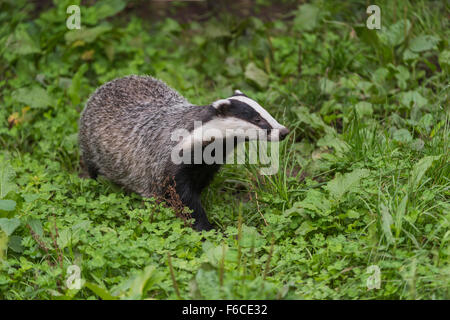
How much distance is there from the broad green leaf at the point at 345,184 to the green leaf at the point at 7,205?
220cm

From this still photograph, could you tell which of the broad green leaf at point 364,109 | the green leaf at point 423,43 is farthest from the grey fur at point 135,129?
the green leaf at point 423,43

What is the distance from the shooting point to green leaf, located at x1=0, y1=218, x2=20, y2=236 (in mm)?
3709

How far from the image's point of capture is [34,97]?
6145 millimetres

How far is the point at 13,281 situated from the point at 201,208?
1.57 m

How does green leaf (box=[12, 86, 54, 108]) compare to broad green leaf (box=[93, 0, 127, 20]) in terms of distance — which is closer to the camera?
green leaf (box=[12, 86, 54, 108])

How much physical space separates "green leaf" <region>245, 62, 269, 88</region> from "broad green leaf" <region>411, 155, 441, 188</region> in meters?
2.62

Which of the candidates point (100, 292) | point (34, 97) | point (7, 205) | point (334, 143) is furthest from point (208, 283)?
point (34, 97)

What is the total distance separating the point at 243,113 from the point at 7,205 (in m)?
1.75

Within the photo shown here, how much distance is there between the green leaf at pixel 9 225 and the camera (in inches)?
146

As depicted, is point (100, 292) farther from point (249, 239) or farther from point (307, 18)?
point (307, 18)

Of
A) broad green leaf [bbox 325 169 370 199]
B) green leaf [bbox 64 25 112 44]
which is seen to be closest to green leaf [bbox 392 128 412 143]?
broad green leaf [bbox 325 169 370 199]

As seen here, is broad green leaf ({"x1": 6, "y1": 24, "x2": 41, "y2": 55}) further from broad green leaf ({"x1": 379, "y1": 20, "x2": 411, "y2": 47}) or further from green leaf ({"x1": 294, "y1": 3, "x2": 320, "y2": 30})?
broad green leaf ({"x1": 379, "y1": 20, "x2": 411, "y2": 47})

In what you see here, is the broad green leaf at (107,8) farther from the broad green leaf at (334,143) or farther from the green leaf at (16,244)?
the green leaf at (16,244)
